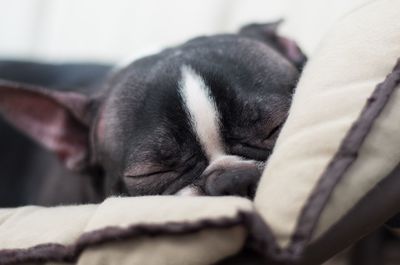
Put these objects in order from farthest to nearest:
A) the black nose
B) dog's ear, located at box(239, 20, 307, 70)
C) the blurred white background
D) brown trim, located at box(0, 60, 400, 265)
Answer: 1. the blurred white background
2. dog's ear, located at box(239, 20, 307, 70)
3. the black nose
4. brown trim, located at box(0, 60, 400, 265)

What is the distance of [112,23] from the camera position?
3.11 meters

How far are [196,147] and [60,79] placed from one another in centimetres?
125

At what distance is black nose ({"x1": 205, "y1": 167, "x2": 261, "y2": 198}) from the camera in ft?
3.80

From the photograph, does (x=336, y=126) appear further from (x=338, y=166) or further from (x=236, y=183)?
(x=236, y=183)

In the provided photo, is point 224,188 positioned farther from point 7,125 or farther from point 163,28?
point 163,28

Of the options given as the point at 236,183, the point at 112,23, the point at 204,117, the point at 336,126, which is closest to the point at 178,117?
the point at 204,117

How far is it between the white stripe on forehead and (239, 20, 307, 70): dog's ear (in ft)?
1.26

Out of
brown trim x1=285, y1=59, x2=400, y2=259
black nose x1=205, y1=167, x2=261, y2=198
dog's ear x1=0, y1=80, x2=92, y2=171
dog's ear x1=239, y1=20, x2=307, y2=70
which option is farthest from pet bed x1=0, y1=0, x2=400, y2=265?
dog's ear x1=0, y1=80, x2=92, y2=171

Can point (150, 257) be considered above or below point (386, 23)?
below

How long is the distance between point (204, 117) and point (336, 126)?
473 mm

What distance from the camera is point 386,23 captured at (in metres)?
1.16

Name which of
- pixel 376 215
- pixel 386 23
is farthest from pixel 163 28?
pixel 376 215

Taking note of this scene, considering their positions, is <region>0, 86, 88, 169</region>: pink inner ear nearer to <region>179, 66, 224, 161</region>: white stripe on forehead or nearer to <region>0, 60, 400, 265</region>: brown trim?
<region>179, 66, 224, 161</region>: white stripe on forehead

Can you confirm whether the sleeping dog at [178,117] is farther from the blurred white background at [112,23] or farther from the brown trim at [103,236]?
the blurred white background at [112,23]
